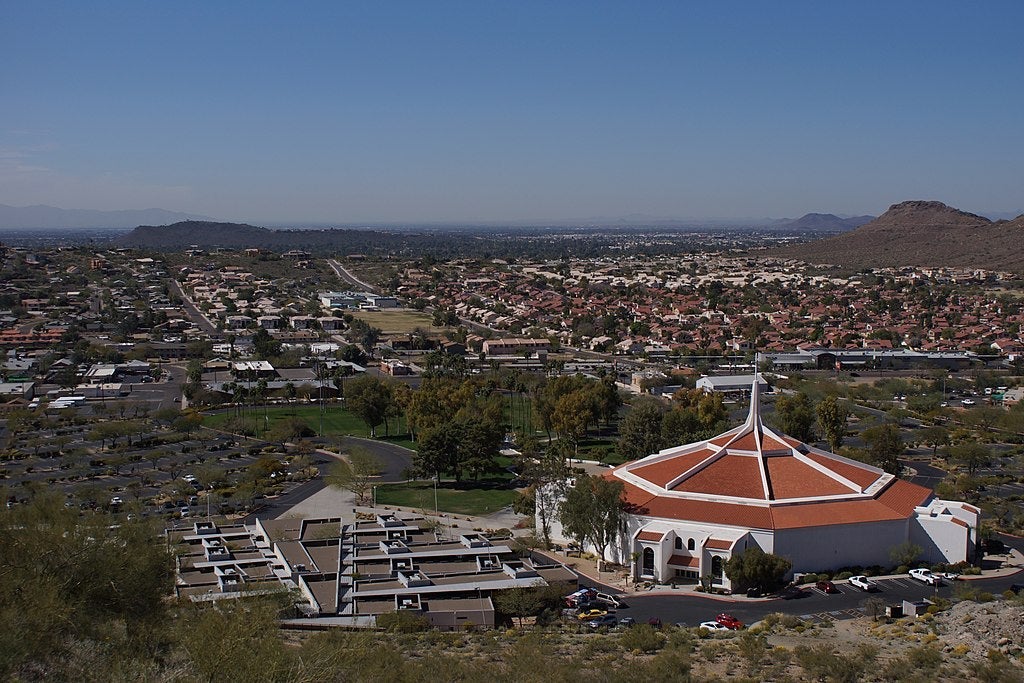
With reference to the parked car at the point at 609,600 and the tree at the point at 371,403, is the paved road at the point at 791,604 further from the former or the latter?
the tree at the point at 371,403

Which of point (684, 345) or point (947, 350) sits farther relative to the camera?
point (684, 345)

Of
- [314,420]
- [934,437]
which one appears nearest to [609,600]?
[934,437]

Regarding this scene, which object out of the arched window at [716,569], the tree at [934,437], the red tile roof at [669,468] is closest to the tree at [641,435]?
the red tile roof at [669,468]

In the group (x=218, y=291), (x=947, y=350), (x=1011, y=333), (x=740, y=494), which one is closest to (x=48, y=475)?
(x=740, y=494)

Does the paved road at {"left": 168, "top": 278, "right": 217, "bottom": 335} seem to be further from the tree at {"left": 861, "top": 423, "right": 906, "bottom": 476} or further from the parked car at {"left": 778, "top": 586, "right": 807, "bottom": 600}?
the parked car at {"left": 778, "top": 586, "right": 807, "bottom": 600}

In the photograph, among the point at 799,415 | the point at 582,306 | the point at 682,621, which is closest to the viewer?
the point at 682,621

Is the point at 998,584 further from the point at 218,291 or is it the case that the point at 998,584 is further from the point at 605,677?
the point at 218,291

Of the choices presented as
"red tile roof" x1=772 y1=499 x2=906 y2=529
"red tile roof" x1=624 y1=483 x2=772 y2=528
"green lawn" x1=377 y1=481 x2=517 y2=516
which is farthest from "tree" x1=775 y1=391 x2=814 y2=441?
"red tile roof" x1=624 y1=483 x2=772 y2=528
